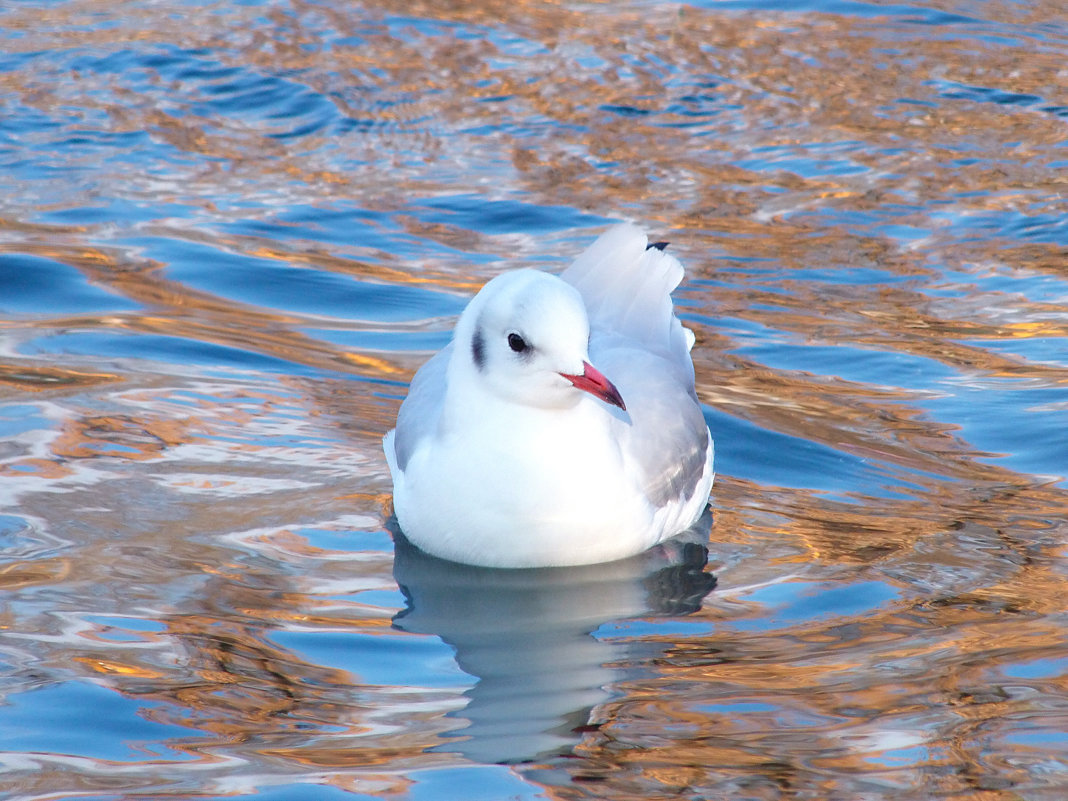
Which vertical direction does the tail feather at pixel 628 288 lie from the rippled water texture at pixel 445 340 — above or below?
above

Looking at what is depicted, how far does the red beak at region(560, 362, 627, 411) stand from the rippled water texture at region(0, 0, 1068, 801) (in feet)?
2.34

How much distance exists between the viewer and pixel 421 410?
537 cm

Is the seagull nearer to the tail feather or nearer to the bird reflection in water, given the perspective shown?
the bird reflection in water

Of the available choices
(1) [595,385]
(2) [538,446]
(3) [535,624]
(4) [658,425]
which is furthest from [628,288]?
(3) [535,624]

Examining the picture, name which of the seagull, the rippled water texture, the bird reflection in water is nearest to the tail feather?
the seagull

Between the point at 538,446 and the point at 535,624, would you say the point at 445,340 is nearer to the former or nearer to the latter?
the point at 538,446

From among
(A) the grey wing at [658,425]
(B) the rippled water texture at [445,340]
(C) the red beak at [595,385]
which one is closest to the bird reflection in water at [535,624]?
(B) the rippled water texture at [445,340]

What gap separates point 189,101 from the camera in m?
10.8

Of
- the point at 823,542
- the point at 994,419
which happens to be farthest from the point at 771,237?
the point at 823,542

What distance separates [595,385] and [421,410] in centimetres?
106

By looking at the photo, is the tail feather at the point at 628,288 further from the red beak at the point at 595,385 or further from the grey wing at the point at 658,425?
the red beak at the point at 595,385

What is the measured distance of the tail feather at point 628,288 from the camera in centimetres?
590

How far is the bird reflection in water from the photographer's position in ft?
13.0

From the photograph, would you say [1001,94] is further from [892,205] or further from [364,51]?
[364,51]
